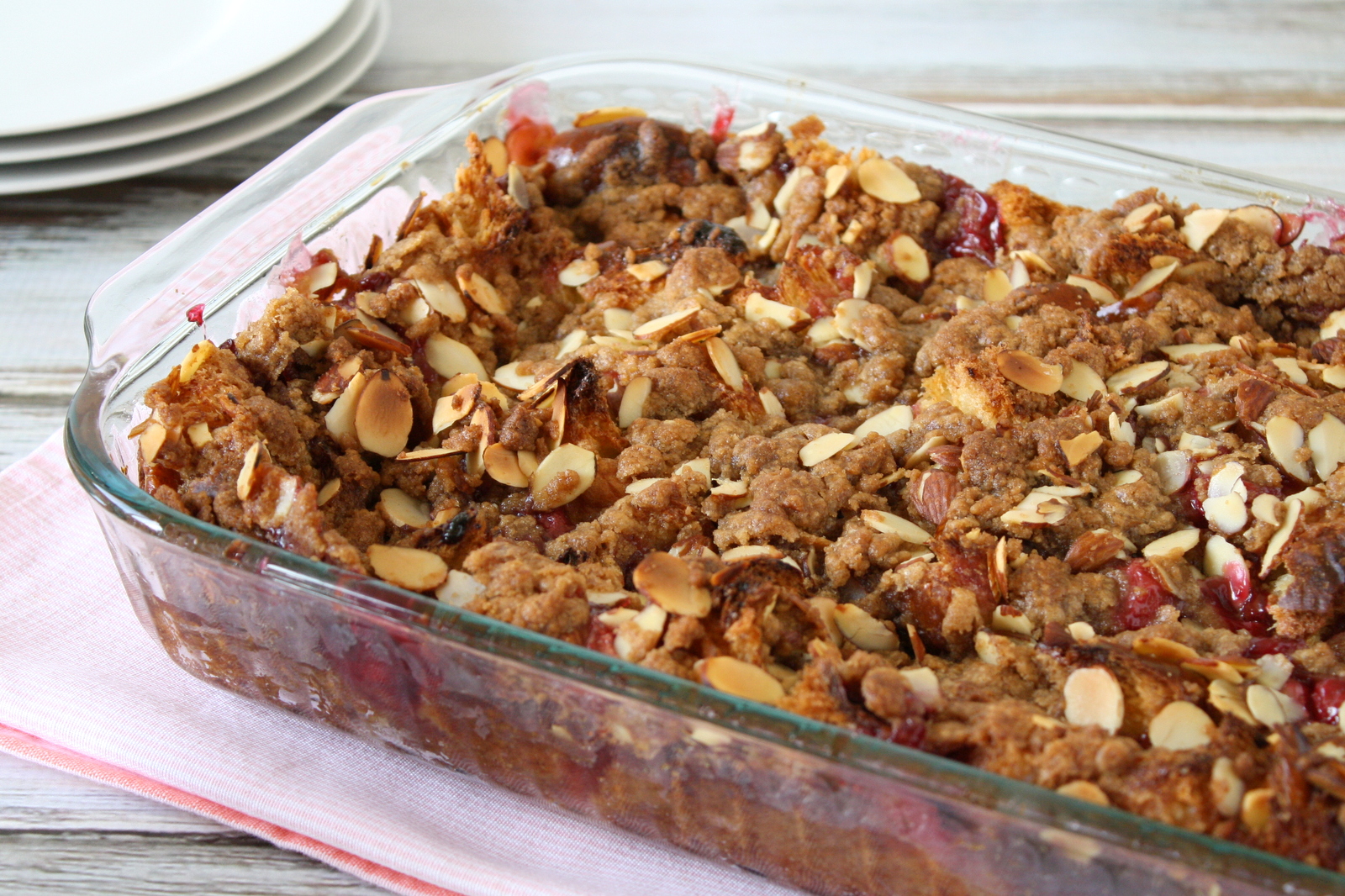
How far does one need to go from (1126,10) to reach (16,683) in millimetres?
3015

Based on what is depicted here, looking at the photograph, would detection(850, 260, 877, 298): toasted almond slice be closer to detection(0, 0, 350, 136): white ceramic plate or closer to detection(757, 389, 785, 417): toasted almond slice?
detection(757, 389, 785, 417): toasted almond slice

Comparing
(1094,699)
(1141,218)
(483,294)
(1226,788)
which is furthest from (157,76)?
(1226,788)

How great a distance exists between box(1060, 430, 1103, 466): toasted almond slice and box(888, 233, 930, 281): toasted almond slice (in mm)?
429

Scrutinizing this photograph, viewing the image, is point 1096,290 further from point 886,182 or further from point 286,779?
point 286,779

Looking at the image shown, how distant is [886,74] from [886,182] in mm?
1263

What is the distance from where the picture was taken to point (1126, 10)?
3174 mm

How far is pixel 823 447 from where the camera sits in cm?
146

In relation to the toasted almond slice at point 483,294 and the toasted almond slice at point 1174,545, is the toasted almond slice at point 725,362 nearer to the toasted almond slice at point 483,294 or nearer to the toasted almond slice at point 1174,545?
the toasted almond slice at point 483,294

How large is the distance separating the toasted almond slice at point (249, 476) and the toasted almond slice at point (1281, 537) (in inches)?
43.4

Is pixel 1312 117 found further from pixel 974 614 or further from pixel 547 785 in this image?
pixel 547 785

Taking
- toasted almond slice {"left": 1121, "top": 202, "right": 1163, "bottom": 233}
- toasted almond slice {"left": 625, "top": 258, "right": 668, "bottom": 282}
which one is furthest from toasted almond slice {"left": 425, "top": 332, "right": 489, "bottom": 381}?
toasted almond slice {"left": 1121, "top": 202, "right": 1163, "bottom": 233}

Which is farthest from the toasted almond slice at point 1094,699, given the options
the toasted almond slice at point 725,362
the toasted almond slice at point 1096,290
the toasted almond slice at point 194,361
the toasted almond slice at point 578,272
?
the toasted almond slice at point 194,361

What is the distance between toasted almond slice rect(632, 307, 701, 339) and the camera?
63.1 inches

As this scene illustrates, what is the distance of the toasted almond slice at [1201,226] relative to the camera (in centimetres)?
174
